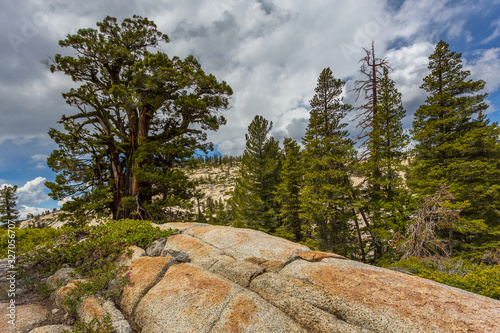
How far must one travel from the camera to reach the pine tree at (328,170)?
14.9m

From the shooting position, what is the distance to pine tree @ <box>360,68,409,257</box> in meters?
13.5

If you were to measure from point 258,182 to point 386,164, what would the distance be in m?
10.9

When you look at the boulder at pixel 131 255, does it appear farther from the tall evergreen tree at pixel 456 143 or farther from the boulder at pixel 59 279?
the tall evergreen tree at pixel 456 143

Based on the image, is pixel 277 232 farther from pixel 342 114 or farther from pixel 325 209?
pixel 342 114

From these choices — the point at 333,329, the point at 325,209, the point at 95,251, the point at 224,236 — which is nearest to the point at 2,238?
the point at 95,251

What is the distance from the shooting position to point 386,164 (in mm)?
13492

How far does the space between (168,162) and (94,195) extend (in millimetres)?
4545

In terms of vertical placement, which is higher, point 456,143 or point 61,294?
point 456,143

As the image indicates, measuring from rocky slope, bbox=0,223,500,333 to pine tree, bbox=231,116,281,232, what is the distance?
526 inches

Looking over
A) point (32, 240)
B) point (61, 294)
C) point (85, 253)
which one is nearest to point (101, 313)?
point (61, 294)

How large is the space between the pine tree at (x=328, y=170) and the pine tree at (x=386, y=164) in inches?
61.1

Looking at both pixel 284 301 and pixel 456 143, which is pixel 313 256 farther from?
pixel 456 143

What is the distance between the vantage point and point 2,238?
895cm

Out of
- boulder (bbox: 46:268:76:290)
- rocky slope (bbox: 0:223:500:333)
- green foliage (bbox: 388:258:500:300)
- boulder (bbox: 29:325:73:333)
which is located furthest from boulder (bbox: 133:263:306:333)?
green foliage (bbox: 388:258:500:300)
